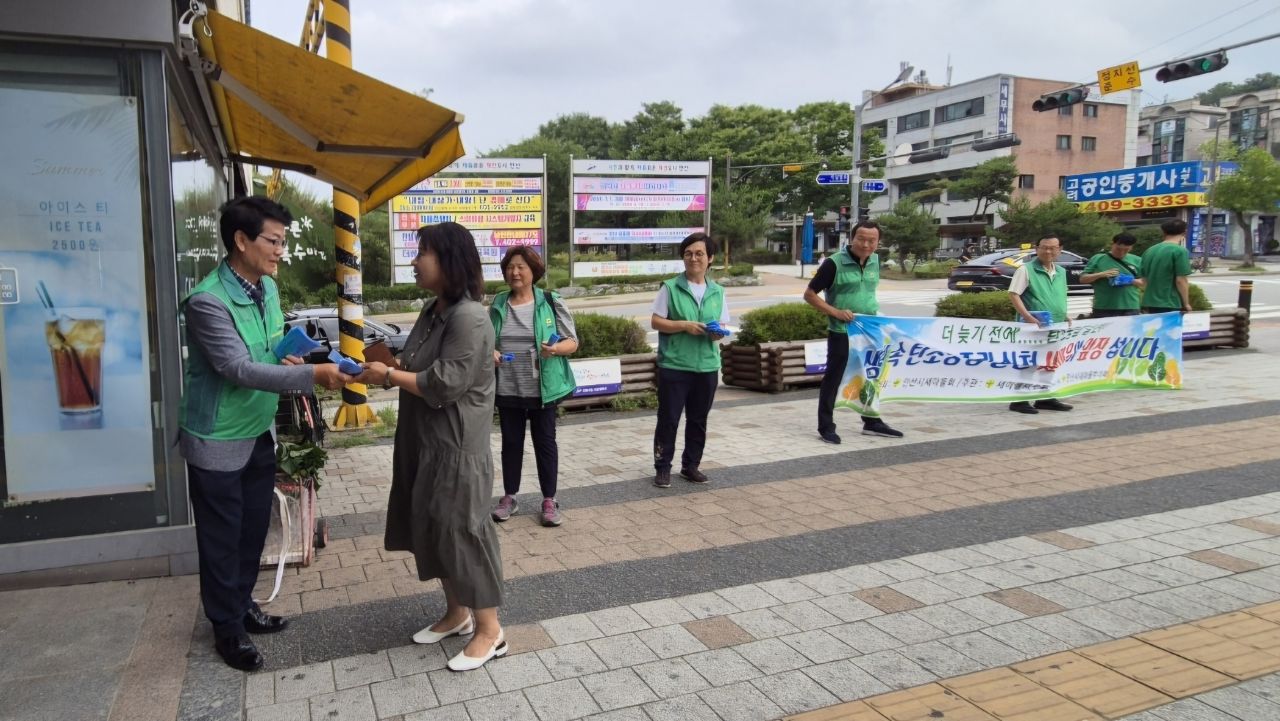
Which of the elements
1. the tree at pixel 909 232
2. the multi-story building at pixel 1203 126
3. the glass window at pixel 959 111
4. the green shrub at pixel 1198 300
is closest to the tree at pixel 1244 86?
the multi-story building at pixel 1203 126

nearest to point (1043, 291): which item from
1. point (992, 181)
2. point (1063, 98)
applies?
Answer: point (1063, 98)

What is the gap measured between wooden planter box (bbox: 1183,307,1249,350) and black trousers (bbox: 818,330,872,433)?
8.32 m

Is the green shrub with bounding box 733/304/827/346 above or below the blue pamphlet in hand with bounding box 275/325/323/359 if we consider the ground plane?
below

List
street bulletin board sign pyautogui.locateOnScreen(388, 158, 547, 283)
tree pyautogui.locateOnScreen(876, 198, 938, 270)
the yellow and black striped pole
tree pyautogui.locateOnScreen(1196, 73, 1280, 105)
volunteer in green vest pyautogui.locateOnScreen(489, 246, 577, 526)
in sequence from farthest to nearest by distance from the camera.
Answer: tree pyautogui.locateOnScreen(1196, 73, 1280, 105) → tree pyautogui.locateOnScreen(876, 198, 938, 270) → street bulletin board sign pyautogui.locateOnScreen(388, 158, 547, 283) → the yellow and black striped pole → volunteer in green vest pyautogui.locateOnScreen(489, 246, 577, 526)

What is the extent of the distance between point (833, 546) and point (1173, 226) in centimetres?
679

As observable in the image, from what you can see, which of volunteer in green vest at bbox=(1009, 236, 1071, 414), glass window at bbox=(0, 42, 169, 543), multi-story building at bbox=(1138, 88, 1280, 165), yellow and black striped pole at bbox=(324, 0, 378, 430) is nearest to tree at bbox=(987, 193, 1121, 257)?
volunteer in green vest at bbox=(1009, 236, 1071, 414)

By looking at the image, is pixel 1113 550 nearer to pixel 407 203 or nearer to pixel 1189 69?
pixel 1189 69

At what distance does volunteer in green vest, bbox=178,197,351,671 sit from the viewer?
9.90 ft

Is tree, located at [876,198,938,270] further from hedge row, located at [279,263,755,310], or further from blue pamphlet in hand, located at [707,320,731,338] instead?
blue pamphlet in hand, located at [707,320,731,338]

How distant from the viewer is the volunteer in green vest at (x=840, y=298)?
6963 mm

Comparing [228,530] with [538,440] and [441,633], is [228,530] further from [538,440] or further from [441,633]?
[538,440]

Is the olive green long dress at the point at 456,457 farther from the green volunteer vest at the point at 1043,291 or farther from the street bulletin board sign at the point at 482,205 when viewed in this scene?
the street bulletin board sign at the point at 482,205

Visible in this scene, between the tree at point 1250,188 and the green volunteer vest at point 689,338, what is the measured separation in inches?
1911

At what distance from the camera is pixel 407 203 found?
27.5m
